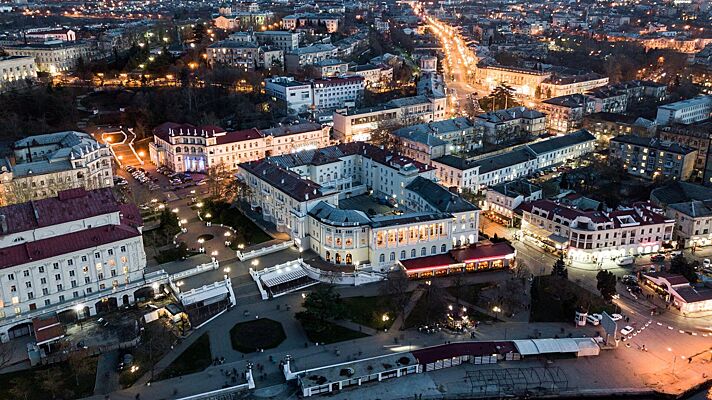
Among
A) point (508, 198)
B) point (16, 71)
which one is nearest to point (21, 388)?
point (508, 198)

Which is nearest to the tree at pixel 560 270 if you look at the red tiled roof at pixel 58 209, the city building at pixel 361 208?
the city building at pixel 361 208

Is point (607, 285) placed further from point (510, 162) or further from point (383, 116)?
point (383, 116)

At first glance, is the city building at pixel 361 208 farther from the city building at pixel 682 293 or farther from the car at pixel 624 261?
the city building at pixel 682 293

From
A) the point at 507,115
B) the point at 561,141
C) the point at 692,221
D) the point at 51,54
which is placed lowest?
the point at 692,221

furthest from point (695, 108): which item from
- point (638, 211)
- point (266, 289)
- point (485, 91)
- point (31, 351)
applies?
point (31, 351)

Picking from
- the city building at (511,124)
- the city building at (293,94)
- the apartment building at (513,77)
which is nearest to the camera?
the city building at (511,124)

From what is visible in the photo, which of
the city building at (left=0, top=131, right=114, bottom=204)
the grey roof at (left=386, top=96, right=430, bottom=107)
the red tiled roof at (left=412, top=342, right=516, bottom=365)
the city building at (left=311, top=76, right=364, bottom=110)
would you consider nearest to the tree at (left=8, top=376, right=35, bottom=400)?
the red tiled roof at (left=412, top=342, right=516, bottom=365)

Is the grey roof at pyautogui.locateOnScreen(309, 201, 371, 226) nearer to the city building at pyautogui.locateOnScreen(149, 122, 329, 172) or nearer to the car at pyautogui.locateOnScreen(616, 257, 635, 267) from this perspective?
the city building at pyautogui.locateOnScreen(149, 122, 329, 172)
